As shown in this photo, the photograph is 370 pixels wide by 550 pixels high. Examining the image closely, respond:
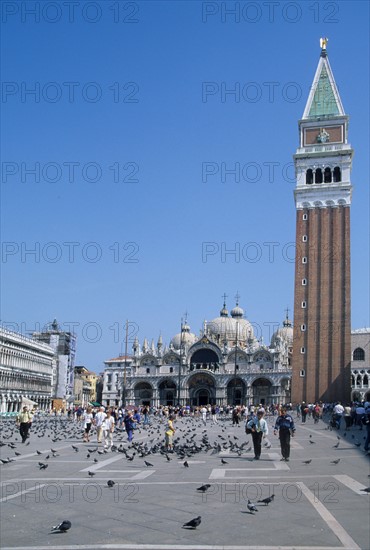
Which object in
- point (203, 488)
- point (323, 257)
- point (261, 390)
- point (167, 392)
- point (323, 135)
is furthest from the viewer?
point (167, 392)

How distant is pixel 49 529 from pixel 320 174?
214ft

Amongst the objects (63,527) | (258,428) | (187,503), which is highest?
(258,428)

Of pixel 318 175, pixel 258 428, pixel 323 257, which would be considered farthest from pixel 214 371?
pixel 258 428

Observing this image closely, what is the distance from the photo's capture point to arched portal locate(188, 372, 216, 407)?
85.8m

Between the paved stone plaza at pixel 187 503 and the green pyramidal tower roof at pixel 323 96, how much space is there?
60916 millimetres

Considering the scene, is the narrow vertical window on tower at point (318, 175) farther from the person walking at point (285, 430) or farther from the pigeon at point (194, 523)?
the pigeon at point (194, 523)

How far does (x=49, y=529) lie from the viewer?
8219mm

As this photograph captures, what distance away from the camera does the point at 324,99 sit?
7250 centimetres

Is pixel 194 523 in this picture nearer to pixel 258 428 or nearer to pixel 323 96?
pixel 258 428

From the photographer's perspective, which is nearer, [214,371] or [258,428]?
[258,428]

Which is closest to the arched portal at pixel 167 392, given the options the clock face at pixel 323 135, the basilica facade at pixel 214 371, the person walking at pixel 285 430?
the basilica facade at pixel 214 371

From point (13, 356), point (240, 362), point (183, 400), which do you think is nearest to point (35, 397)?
point (13, 356)

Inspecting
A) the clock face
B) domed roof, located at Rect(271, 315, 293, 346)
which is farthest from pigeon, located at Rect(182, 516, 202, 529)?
domed roof, located at Rect(271, 315, 293, 346)

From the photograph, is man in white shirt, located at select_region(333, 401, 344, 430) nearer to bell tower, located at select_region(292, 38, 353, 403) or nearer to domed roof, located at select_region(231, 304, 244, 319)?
bell tower, located at select_region(292, 38, 353, 403)
